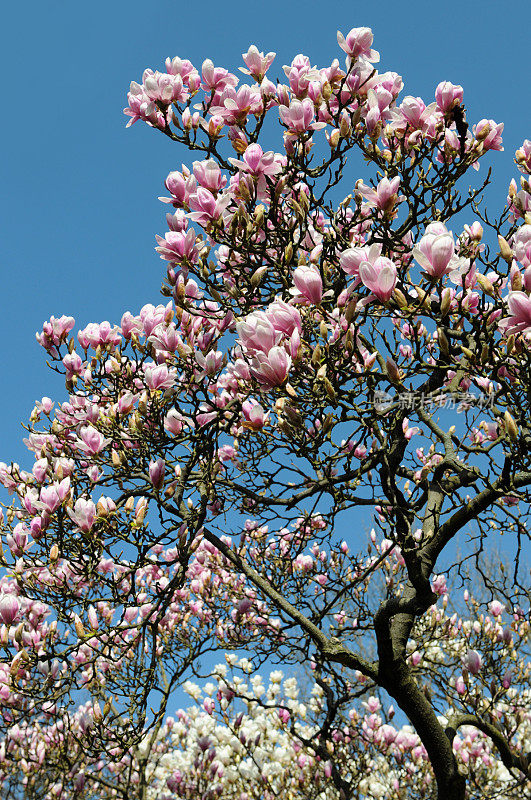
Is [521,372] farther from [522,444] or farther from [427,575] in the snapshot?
[427,575]

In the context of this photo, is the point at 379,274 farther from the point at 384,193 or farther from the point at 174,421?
the point at 174,421

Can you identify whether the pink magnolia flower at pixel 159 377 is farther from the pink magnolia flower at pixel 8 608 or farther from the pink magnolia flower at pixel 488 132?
the pink magnolia flower at pixel 488 132

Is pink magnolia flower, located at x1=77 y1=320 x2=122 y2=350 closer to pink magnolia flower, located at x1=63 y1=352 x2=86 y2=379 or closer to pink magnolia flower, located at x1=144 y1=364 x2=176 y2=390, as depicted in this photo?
pink magnolia flower, located at x1=63 y1=352 x2=86 y2=379

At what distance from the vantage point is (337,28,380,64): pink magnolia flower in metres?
3.08

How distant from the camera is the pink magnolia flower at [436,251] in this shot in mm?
2100

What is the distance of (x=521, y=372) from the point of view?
8.52 feet

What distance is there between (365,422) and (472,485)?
1.44 meters

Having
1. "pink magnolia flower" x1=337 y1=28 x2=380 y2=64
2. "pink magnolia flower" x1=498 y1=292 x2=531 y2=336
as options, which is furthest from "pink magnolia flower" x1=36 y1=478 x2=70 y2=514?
"pink magnolia flower" x1=337 y1=28 x2=380 y2=64

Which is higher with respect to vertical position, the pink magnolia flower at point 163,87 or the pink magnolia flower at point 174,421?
the pink magnolia flower at point 163,87

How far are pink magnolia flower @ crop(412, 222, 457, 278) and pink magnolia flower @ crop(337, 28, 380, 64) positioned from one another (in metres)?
1.50

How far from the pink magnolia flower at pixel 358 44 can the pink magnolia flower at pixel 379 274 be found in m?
1.61

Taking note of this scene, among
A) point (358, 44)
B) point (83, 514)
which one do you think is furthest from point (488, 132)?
point (83, 514)

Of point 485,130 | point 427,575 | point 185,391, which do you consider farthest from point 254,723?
point 485,130

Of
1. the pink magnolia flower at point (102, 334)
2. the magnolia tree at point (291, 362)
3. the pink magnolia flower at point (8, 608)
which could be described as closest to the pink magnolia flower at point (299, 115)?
the magnolia tree at point (291, 362)
